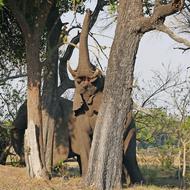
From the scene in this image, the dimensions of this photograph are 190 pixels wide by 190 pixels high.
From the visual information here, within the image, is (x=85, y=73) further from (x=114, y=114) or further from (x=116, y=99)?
(x=114, y=114)

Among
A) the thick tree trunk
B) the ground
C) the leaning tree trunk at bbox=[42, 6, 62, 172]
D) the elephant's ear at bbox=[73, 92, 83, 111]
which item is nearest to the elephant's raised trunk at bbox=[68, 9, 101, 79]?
the elephant's ear at bbox=[73, 92, 83, 111]

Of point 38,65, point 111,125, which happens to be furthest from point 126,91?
point 38,65

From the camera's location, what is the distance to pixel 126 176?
16.4m

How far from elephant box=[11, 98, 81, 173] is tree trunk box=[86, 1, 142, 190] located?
143 inches

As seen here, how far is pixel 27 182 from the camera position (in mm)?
13750

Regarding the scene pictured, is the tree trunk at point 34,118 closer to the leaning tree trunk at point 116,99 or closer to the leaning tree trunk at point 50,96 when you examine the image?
the leaning tree trunk at point 50,96

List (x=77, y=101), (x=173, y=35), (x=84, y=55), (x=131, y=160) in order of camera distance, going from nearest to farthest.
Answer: (x=173, y=35), (x=84, y=55), (x=77, y=101), (x=131, y=160)

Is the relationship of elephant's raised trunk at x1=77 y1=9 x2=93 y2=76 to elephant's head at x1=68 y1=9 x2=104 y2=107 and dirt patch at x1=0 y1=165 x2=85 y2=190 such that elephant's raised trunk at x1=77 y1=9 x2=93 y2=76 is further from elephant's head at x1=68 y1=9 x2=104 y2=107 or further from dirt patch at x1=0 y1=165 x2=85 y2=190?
dirt patch at x1=0 y1=165 x2=85 y2=190

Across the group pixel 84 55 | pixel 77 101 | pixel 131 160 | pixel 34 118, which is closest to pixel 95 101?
pixel 77 101

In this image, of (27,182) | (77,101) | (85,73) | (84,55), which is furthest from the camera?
(77,101)

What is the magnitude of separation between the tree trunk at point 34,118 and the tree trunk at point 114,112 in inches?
74.9

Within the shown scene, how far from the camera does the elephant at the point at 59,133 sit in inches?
673

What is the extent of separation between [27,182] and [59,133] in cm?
366

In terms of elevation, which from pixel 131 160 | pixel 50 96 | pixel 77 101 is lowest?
pixel 131 160
